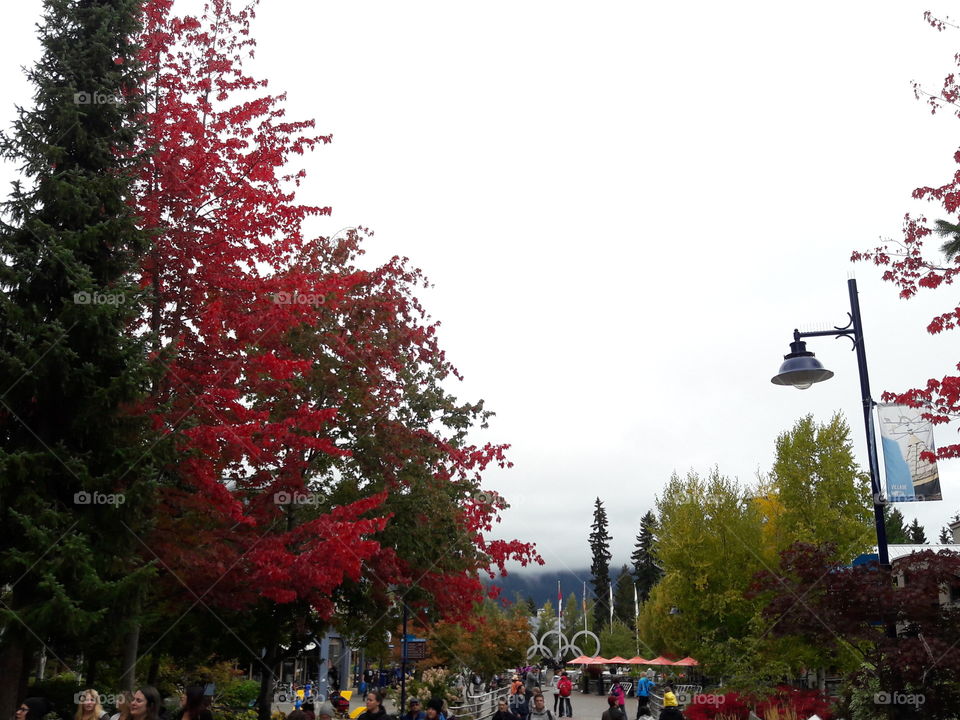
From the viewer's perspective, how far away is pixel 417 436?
18047mm

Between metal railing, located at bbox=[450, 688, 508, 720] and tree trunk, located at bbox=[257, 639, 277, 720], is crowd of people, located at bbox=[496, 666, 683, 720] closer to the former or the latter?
metal railing, located at bbox=[450, 688, 508, 720]

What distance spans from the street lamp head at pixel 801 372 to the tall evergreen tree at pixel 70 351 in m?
9.53

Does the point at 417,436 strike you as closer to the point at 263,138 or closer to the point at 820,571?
the point at 263,138

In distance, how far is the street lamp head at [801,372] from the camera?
43.0 ft

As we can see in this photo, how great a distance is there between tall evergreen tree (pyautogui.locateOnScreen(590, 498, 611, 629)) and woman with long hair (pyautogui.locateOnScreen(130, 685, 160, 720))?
117260mm

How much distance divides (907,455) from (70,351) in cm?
1160

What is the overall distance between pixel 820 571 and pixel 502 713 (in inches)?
245

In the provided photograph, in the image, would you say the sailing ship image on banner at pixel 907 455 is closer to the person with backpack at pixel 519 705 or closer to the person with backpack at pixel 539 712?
the person with backpack at pixel 539 712

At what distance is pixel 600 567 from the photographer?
13638 cm

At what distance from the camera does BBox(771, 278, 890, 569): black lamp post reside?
41.3 ft

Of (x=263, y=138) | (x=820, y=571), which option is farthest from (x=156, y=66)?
(x=820, y=571)

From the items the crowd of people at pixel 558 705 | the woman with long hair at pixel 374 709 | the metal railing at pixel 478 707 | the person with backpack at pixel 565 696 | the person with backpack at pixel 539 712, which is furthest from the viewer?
the person with backpack at pixel 565 696

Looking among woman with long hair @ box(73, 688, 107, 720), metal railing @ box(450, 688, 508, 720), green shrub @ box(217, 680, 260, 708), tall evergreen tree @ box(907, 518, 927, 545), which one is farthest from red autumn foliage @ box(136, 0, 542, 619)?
tall evergreen tree @ box(907, 518, 927, 545)

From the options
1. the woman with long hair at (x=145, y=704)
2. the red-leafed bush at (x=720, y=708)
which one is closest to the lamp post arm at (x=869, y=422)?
the red-leafed bush at (x=720, y=708)
